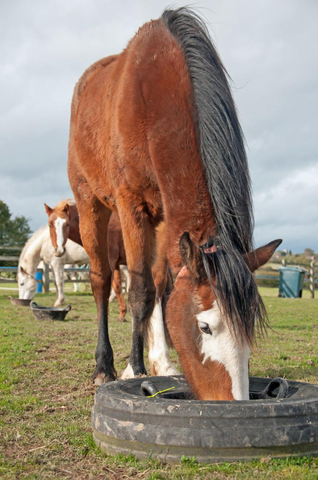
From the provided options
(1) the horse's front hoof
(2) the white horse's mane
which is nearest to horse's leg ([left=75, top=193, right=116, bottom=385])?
(1) the horse's front hoof

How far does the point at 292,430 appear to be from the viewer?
212 cm

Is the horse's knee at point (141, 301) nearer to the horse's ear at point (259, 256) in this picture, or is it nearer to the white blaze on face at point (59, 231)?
the horse's ear at point (259, 256)

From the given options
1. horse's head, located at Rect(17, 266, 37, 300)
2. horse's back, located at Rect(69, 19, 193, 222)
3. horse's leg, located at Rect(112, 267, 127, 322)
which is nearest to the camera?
horse's back, located at Rect(69, 19, 193, 222)

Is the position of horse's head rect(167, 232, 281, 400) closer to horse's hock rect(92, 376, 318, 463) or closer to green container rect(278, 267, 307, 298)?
horse's hock rect(92, 376, 318, 463)

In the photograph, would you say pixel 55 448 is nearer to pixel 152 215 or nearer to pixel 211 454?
pixel 211 454

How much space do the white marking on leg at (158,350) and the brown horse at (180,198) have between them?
1 centimetres

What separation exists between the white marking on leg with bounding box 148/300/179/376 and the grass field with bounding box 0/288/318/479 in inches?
19.3

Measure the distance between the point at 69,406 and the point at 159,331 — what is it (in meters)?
1.46

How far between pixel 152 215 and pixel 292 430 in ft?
7.30

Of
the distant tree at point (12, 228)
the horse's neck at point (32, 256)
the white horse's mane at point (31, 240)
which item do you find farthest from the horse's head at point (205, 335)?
the distant tree at point (12, 228)

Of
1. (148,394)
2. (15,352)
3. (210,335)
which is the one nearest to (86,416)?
(148,394)

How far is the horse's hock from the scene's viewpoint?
209 centimetres

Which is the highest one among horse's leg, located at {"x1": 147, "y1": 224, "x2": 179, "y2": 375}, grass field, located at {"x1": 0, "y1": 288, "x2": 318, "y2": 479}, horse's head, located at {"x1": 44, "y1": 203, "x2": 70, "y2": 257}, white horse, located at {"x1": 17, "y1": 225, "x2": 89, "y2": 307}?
horse's head, located at {"x1": 44, "y1": 203, "x2": 70, "y2": 257}

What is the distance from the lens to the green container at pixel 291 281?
21031 millimetres
